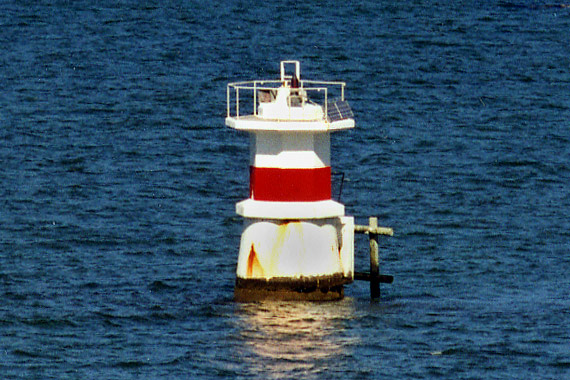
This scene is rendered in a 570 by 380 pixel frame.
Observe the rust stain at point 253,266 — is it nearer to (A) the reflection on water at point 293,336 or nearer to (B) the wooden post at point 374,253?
(A) the reflection on water at point 293,336

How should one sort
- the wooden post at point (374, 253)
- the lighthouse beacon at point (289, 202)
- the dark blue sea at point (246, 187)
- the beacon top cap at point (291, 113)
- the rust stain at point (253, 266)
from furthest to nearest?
the wooden post at point (374, 253), the rust stain at point (253, 266), the lighthouse beacon at point (289, 202), the beacon top cap at point (291, 113), the dark blue sea at point (246, 187)

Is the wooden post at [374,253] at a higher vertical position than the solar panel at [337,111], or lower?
lower

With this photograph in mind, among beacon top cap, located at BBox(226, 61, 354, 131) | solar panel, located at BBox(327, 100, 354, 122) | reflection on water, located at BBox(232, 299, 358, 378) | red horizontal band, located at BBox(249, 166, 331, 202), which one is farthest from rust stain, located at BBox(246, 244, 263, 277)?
solar panel, located at BBox(327, 100, 354, 122)

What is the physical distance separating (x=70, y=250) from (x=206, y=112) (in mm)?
15928

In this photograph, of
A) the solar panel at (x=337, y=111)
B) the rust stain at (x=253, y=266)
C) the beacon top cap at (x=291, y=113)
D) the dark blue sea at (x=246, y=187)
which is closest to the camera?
the dark blue sea at (x=246, y=187)

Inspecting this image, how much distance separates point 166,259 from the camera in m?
30.4

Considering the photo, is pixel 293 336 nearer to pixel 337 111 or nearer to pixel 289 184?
pixel 289 184

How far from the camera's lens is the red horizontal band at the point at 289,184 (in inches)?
1009

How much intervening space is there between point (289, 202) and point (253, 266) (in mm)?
1000

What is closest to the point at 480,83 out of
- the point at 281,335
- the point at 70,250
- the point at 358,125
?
the point at 358,125

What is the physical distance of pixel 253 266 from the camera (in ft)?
85.0

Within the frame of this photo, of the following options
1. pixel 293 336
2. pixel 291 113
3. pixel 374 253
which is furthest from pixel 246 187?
pixel 293 336

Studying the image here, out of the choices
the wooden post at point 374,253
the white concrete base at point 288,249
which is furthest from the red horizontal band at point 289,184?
the wooden post at point 374,253

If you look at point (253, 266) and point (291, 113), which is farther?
point (253, 266)
